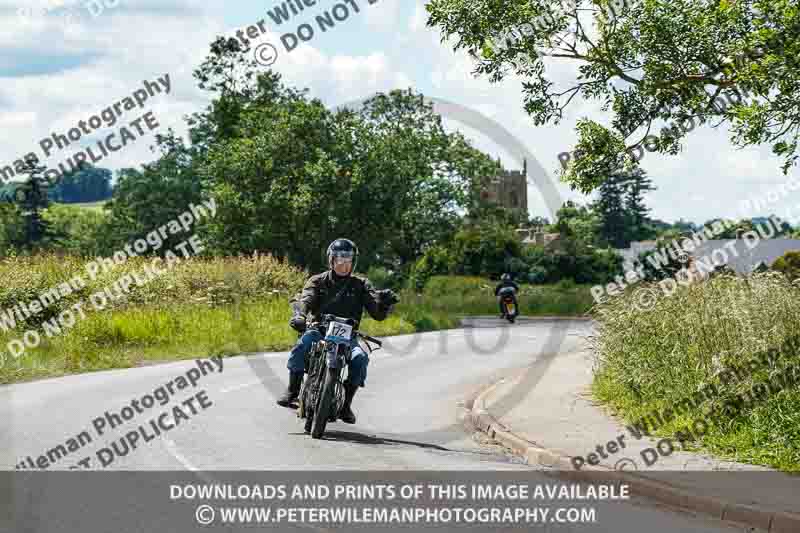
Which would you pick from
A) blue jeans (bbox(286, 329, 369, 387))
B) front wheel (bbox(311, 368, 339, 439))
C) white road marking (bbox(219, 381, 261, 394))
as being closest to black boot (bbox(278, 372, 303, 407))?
blue jeans (bbox(286, 329, 369, 387))

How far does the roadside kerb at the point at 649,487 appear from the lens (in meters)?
8.23

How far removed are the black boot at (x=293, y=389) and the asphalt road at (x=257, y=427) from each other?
11.8 inches

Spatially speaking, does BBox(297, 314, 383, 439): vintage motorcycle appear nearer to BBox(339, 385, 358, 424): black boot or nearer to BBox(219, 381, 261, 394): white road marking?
BBox(339, 385, 358, 424): black boot

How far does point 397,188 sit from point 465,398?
27391 millimetres

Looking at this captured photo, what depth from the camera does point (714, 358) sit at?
41.1ft

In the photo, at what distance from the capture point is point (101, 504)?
8406 mm

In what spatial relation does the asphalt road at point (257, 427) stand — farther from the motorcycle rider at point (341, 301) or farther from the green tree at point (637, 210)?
the green tree at point (637, 210)

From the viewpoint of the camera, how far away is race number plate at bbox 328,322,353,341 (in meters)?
11.8

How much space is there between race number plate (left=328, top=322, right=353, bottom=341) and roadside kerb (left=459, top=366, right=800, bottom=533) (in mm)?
2194

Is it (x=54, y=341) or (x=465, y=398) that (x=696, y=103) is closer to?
(x=465, y=398)

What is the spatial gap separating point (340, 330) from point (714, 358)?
4303mm

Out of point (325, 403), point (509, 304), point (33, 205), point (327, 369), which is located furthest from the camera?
point (33, 205)

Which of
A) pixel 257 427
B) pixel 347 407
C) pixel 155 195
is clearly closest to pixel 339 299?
pixel 347 407

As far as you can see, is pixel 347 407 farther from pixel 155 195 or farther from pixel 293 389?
pixel 155 195
